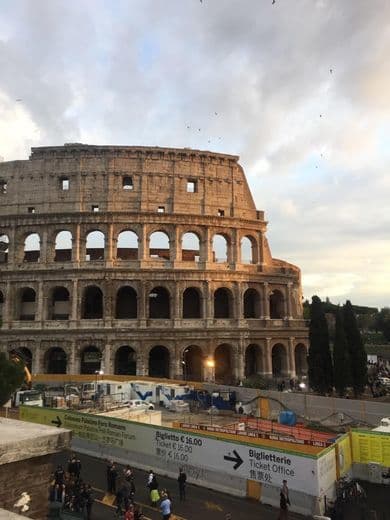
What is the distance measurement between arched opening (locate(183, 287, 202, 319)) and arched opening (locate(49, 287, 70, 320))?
1050cm

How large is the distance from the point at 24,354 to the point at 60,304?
511 cm

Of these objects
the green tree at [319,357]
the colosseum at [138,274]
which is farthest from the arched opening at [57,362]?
the green tree at [319,357]

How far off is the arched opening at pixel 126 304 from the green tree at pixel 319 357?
15657 millimetres

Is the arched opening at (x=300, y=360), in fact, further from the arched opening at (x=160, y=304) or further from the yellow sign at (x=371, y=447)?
the yellow sign at (x=371, y=447)

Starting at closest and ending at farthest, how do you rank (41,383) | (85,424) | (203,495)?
1. (203,495)
2. (85,424)
3. (41,383)

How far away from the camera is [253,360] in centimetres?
4322

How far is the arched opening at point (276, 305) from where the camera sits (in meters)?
43.9

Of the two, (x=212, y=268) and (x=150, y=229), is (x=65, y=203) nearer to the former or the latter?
Answer: (x=150, y=229)

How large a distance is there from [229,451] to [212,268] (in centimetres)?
2476

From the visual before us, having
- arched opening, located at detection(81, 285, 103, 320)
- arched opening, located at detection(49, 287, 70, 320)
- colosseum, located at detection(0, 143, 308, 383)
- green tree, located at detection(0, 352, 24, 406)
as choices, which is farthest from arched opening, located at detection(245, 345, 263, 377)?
green tree, located at detection(0, 352, 24, 406)

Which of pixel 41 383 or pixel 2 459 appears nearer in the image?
pixel 2 459

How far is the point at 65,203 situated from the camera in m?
40.2

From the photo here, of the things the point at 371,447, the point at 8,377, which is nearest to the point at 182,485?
the point at 371,447

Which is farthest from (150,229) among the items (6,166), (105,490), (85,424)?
(105,490)
